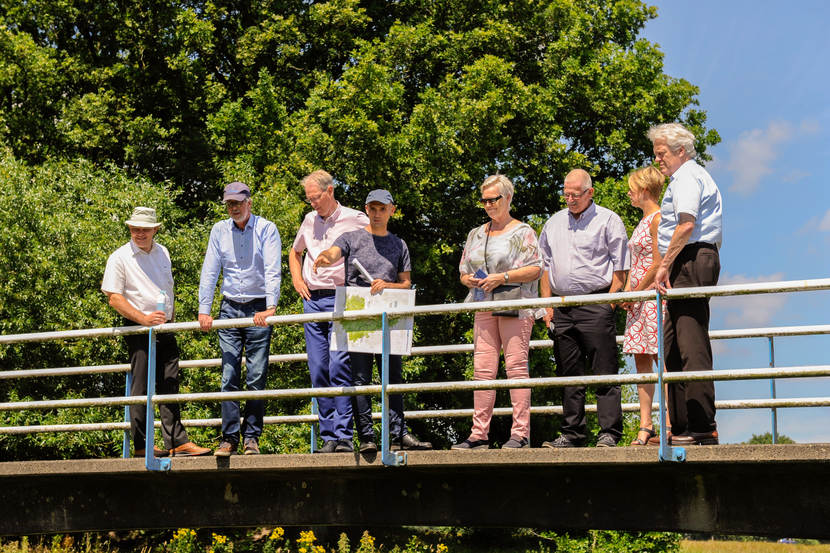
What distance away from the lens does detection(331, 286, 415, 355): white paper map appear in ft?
24.2

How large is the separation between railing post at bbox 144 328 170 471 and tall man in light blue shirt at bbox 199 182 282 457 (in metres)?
0.50

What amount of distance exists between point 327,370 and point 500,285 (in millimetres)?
1631

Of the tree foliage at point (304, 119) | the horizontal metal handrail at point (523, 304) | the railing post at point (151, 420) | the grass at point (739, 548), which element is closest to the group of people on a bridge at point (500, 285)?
the horizontal metal handrail at point (523, 304)

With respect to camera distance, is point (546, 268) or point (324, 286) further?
point (324, 286)

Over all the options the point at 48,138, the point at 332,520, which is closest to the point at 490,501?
the point at 332,520

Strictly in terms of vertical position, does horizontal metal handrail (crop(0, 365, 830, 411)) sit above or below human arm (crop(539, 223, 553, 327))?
below

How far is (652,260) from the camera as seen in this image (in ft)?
23.5

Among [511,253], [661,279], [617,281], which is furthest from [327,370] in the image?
[661,279]

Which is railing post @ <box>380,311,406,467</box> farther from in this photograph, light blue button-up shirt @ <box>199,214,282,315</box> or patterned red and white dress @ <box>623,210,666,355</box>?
patterned red and white dress @ <box>623,210,666,355</box>

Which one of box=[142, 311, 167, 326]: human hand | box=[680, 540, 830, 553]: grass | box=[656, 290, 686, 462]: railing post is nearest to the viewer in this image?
box=[656, 290, 686, 462]: railing post

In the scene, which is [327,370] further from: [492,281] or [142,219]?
[142,219]

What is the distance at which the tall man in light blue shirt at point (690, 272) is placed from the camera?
21.5 ft

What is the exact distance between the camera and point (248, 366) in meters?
8.09

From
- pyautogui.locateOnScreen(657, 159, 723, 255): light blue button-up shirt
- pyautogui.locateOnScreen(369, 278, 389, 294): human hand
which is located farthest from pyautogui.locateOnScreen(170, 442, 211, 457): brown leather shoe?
pyautogui.locateOnScreen(657, 159, 723, 255): light blue button-up shirt
